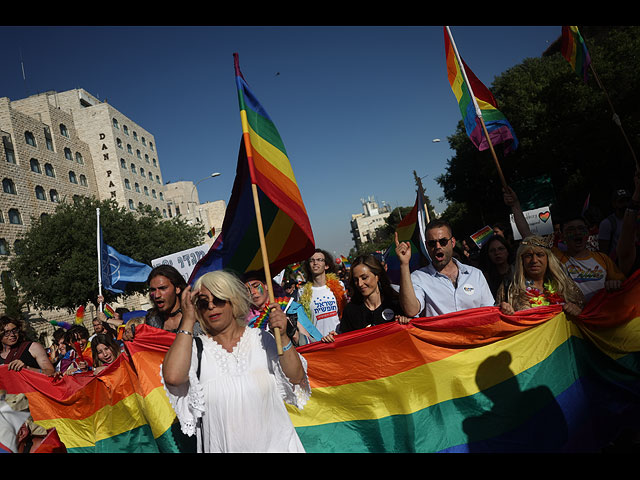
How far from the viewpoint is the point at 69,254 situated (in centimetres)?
2728

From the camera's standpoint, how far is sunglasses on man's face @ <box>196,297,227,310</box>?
7.88 ft

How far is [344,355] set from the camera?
3.53m

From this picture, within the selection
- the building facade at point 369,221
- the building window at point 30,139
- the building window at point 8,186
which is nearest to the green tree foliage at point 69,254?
the building window at point 8,186

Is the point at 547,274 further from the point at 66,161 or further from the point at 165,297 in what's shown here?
the point at 66,161

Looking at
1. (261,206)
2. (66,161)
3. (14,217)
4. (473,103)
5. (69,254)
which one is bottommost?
(261,206)

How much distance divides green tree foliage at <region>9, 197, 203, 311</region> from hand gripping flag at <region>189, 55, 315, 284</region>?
24.6m

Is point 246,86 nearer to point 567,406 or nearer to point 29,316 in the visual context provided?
point 567,406

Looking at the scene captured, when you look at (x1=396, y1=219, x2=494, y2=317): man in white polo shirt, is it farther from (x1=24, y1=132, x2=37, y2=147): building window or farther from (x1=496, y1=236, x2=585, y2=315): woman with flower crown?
(x1=24, y1=132, x2=37, y2=147): building window

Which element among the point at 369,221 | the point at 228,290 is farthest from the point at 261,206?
the point at 369,221

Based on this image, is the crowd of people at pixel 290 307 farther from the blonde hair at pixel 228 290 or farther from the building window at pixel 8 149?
the building window at pixel 8 149

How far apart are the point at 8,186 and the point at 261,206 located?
37.4m

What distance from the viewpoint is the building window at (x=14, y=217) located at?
3203cm
